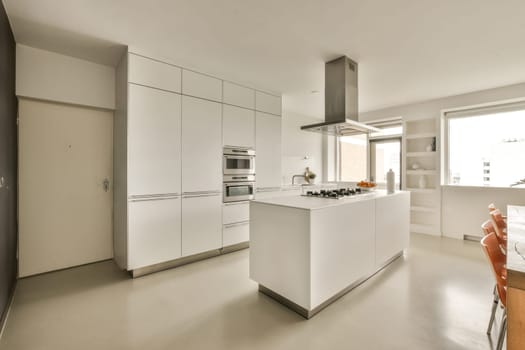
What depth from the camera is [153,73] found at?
2.85 metres

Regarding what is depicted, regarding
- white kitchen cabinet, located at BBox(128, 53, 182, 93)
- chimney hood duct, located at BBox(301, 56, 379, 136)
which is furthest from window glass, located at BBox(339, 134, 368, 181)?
white kitchen cabinet, located at BBox(128, 53, 182, 93)

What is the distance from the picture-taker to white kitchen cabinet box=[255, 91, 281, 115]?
13.0ft

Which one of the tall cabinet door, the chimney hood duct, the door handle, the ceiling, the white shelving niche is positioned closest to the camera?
the ceiling

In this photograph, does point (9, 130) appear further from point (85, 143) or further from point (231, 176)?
point (231, 176)

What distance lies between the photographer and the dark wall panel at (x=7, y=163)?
199 centimetres

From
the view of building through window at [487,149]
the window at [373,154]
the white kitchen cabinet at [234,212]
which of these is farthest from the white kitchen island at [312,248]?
the window at [373,154]

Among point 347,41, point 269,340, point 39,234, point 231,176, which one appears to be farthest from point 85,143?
point 347,41

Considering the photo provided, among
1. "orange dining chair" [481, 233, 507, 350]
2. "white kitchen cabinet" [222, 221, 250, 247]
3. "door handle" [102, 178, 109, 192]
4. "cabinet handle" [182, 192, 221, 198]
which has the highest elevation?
"door handle" [102, 178, 109, 192]

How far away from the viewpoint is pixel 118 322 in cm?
195

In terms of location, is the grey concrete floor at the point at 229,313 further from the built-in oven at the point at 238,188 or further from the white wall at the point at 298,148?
the white wall at the point at 298,148

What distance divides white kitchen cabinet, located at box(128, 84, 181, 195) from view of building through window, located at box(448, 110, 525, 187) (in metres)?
4.99

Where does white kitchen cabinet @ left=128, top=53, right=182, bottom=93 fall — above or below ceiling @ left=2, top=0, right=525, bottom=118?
below

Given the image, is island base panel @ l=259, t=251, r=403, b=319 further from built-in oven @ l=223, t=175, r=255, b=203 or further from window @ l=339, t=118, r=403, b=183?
window @ l=339, t=118, r=403, b=183

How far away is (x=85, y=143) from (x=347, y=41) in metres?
3.37
